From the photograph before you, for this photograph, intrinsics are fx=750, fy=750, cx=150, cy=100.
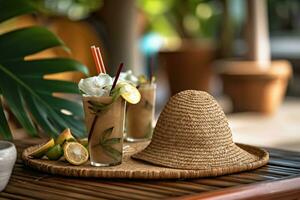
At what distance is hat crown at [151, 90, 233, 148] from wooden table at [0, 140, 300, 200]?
0.08 meters

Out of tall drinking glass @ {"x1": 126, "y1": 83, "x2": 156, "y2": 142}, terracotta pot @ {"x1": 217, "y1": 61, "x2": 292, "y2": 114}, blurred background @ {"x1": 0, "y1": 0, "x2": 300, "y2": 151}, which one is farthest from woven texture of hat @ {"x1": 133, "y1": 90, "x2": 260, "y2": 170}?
terracotta pot @ {"x1": 217, "y1": 61, "x2": 292, "y2": 114}

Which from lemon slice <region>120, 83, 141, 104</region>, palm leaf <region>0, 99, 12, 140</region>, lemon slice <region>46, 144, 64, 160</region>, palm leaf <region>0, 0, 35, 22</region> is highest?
palm leaf <region>0, 0, 35, 22</region>

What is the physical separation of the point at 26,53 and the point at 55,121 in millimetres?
207

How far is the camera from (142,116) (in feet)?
5.44

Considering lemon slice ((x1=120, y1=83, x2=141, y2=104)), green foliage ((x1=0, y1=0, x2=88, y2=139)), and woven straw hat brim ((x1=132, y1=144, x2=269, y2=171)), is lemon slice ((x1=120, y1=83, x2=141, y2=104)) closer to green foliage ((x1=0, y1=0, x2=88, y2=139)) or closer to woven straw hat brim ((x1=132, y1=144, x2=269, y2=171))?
woven straw hat brim ((x1=132, y1=144, x2=269, y2=171))

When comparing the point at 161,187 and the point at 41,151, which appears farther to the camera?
the point at 41,151

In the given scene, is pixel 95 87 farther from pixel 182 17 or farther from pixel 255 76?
pixel 182 17

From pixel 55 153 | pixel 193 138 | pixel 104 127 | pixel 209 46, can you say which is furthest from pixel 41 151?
pixel 209 46

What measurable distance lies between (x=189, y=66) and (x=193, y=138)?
4200 millimetres

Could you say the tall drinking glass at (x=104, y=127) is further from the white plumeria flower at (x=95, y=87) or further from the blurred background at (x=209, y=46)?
the blurred background at (x=209, y=46)

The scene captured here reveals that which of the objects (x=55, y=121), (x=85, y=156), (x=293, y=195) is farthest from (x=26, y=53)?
(x=293, y=195)

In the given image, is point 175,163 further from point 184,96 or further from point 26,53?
point 26,53

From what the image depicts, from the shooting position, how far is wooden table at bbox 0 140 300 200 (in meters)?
1.18

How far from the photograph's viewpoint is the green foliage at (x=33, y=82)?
5.86ft
